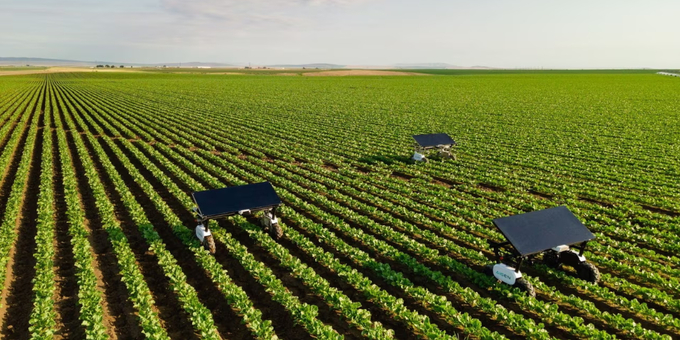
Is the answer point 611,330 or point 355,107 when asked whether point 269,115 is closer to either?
point 355,107

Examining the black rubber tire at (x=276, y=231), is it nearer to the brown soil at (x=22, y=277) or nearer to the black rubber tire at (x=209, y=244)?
the black rubber tire at (x=209, y=244)

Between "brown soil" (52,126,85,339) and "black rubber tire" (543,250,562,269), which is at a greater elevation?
"black rubber tire" (543,250,562,269)

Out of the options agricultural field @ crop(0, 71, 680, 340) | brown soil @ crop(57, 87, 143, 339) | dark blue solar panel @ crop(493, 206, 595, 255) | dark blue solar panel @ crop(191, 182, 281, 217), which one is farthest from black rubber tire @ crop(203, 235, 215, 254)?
dark blue solar panel @ crop(493, 206, 595, 255)

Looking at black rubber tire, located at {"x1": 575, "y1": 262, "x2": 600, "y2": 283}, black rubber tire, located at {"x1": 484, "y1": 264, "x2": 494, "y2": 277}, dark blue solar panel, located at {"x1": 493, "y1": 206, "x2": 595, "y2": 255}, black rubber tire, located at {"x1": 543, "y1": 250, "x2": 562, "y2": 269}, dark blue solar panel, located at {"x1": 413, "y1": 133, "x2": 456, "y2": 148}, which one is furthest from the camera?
dark blue solar panel, located at {"x1": 413, "y1": 133, "x2": 456, "y2": 148}

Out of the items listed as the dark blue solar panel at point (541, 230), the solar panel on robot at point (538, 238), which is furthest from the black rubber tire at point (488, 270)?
the dark blue solar panel at point (541, 230)

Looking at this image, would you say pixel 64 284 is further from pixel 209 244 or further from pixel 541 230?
pixel 541 230

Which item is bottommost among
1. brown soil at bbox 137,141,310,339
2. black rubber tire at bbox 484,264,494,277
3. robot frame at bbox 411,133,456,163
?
brown soil at bbox 137,141,310,339

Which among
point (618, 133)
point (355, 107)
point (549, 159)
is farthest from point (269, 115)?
point (618, 133)

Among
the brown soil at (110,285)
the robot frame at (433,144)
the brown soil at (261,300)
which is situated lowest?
the brown soil at (261,300)

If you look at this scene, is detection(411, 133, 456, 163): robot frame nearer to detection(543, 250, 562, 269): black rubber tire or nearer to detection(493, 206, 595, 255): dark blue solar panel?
detection(543, 250, 562, 269): black rubber tire
